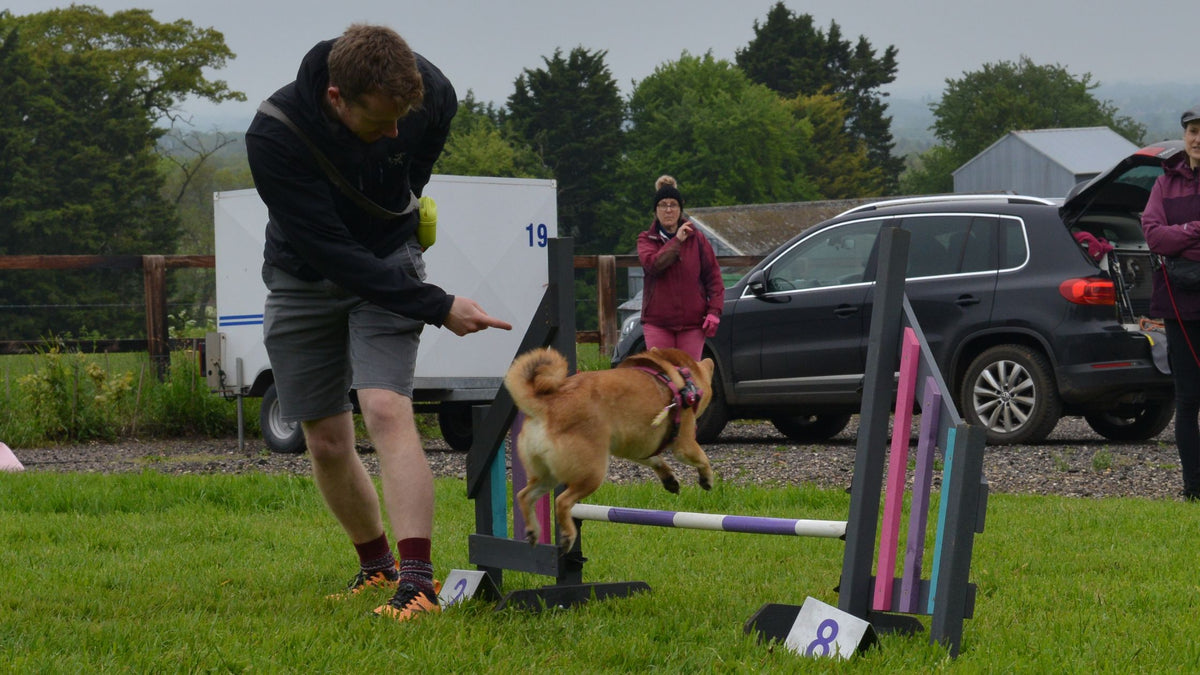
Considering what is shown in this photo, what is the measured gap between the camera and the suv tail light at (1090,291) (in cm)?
901

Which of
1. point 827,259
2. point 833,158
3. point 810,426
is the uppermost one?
point 833,158

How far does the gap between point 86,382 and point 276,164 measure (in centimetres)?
885

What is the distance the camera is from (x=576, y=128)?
7131 centimetres

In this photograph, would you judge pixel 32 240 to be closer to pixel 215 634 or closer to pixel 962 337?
pixel 962 337

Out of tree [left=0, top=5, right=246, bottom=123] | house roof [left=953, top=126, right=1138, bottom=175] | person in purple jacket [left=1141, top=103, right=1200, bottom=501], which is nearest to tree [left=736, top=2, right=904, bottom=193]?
house roof [left=953, top=126, right=1138, bottom=175]

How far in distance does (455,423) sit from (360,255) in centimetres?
762

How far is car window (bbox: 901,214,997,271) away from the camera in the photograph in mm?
9664

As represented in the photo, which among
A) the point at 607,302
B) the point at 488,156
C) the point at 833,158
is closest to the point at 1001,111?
the point at 833,158

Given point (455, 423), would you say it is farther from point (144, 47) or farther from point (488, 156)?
point (488, 156)

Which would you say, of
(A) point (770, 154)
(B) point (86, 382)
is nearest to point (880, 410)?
(B) point (86, 382)

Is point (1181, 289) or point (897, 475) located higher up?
point (1181, 289)

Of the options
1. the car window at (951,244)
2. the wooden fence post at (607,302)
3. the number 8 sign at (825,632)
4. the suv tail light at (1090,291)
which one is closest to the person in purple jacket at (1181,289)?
the suv tail light at (1090,291)

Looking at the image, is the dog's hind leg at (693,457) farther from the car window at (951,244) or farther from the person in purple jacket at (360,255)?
the car window at (951,244)

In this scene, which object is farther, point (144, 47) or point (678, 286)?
point (144, 47)
